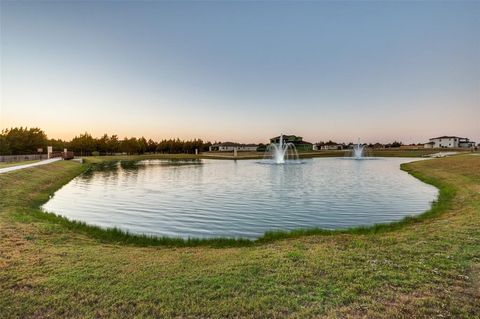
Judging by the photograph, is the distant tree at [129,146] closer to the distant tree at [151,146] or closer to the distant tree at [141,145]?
the distant tree at [141,145]

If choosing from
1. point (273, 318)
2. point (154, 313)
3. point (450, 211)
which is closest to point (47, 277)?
point (154, 313)

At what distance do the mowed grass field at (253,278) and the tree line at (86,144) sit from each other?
264 feet

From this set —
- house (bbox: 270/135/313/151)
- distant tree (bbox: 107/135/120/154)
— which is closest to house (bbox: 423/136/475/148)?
house (bbox: 270/135/313/151)

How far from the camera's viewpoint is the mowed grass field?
17.4 feet

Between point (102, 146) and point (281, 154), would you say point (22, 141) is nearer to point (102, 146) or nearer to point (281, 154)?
point (102, 146)

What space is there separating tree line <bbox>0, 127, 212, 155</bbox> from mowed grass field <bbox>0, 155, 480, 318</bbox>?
264ft

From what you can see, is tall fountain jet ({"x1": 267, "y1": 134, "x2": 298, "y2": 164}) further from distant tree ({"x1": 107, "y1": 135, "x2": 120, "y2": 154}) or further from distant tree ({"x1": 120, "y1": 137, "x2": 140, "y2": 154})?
distant tree ({"x1": 107, "y1": 135, "x2": 120, "y2": 154})

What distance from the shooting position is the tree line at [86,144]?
82.2 m

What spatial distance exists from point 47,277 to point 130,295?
7.64 ft

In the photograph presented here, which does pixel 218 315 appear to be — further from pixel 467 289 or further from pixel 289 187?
pixel 289 187

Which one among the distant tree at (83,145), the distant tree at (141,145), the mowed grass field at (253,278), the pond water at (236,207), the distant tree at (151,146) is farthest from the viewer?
the distant tree at (151,146)

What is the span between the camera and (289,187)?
86.2ft

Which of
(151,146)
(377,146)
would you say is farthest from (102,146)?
(377,146)

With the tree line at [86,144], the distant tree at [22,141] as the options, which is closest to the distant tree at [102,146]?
the tree line at [86,144]
